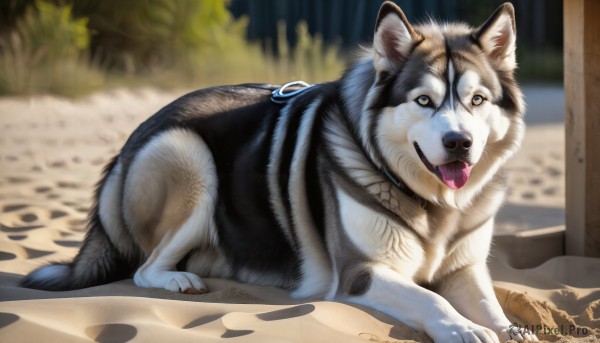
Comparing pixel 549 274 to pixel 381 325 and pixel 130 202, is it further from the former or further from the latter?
pixel 130 202

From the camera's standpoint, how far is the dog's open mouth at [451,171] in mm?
3422

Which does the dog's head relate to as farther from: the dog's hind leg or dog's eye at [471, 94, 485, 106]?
the dog's hind leg

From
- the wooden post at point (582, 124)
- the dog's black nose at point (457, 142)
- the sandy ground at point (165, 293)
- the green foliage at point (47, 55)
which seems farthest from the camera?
the green foliage at point (47, 55)

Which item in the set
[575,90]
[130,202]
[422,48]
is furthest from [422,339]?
[575,90]

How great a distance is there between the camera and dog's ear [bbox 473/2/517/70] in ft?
11.6

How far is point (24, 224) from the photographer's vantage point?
17.0 feet

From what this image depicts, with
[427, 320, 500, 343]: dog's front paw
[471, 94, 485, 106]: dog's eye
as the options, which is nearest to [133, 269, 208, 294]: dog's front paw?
[427, 320, 500, 343]: dog's front paw

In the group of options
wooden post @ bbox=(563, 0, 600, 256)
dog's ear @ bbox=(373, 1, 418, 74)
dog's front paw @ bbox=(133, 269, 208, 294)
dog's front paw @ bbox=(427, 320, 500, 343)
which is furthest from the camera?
wooden post @ bbox=(563, 0, 600, 256)

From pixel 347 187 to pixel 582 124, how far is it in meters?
1.62

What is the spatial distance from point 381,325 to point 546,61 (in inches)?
529

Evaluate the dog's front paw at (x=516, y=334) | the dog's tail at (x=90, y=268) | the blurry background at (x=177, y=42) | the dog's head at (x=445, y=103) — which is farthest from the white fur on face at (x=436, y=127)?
the blurry background at (x=177, y=42)

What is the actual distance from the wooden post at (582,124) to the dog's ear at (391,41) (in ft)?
4.35

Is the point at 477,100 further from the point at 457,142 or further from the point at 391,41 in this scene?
the point at 391,41

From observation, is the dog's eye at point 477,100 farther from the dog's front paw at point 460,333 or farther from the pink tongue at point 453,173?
the dog's front paw at point 460,333
